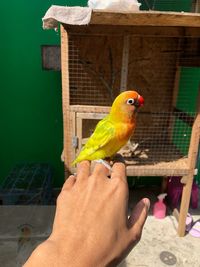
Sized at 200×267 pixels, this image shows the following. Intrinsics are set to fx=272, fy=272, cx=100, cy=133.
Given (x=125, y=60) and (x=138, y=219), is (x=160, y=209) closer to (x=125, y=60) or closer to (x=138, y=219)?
(x=125, y=60)

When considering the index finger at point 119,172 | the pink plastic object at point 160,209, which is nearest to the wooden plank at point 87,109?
the pink plastic object at point 160,209

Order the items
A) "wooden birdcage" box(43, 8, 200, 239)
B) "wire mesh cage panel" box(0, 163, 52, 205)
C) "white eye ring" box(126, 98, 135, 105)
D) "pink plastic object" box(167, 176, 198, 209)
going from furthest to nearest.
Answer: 1. "pink plastic object" box(167, 176, 198, 209)
2. "wire mesh cage panel" box(0, 163, 52, 205)
3. "wooden birdcage" box(43, 8, 200, 239)
4. "white eye ring" box(126, 98, 135, 105)

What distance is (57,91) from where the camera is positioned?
84.5 inches

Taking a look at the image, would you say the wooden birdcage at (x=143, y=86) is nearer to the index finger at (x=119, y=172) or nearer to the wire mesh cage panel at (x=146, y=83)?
the wire mesh cage panel at (x=146, y=83)

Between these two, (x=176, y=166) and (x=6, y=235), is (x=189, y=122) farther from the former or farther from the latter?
(x=6, y=235)

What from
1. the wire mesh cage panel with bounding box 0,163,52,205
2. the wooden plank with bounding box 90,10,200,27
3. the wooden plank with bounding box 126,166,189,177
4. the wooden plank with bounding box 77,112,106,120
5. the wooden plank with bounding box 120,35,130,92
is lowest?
the wire mesh cage panel with bounding box 0,163,52,205

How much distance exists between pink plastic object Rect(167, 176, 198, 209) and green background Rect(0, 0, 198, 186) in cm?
94

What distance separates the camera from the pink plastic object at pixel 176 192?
221cm

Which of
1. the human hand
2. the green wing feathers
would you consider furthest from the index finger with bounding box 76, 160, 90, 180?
the green wing feathers

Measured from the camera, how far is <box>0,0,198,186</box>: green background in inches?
77.7

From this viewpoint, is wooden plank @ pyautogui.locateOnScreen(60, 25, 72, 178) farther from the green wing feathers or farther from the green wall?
the green wall

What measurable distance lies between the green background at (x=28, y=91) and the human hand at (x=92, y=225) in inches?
64.4

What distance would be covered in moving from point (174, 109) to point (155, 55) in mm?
425

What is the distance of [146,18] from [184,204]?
1233 millimetres
